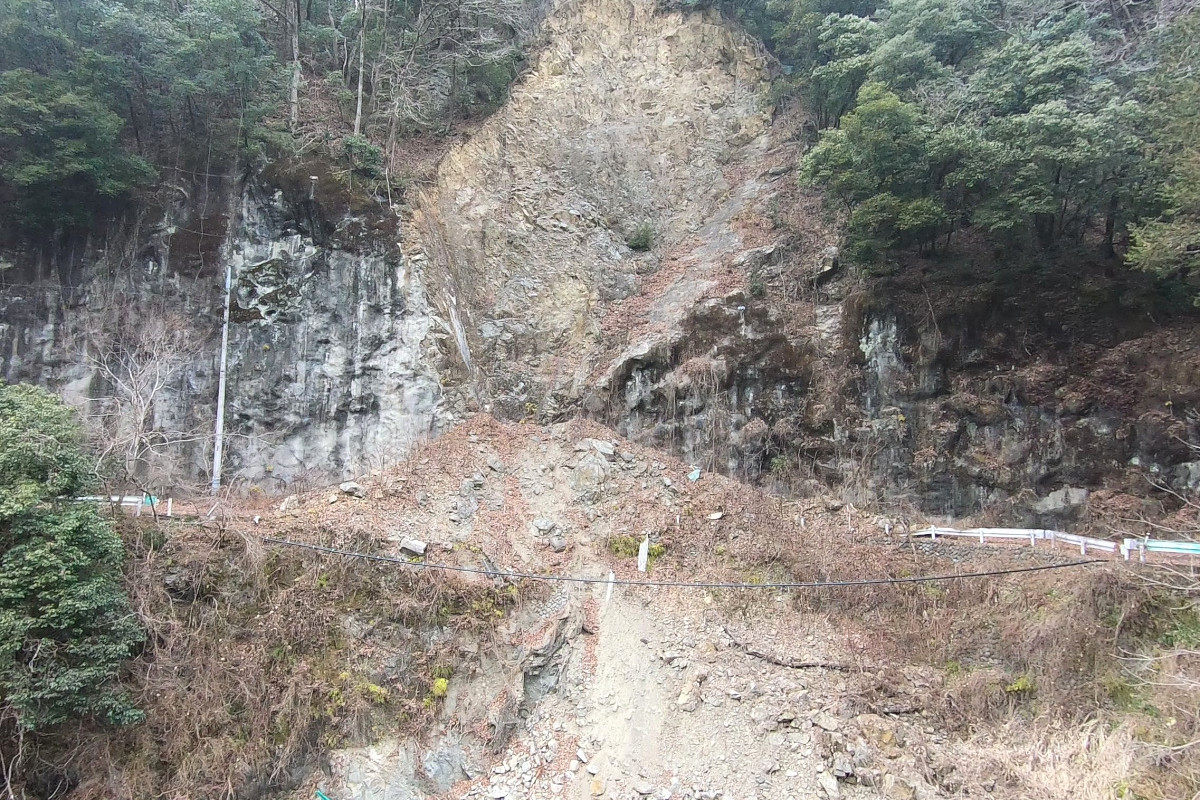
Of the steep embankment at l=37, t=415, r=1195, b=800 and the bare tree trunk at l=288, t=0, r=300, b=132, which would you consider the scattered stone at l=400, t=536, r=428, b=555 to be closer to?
the steep embankment at l=37, t=415, r=1195, b=800

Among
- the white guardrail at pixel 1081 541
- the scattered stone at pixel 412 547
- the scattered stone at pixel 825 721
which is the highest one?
the white guardrail at pixel 1081 541

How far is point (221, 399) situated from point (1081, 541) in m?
17.4

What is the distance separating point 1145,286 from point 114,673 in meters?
19.0

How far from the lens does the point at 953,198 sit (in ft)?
45.4

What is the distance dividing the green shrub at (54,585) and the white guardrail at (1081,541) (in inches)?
546

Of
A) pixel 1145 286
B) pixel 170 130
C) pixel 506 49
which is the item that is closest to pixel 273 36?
pixel 170 130

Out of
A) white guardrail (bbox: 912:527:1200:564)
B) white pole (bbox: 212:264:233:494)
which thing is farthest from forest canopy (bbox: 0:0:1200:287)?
white guardrail (bbox: 912:527:1200:564)

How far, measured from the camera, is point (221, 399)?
1380cm

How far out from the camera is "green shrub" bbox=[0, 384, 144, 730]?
7.67 metres

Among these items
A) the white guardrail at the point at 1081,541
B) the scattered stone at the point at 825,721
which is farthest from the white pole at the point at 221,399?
the white guardrail at the point at 1081,541

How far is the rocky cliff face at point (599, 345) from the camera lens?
12.9m

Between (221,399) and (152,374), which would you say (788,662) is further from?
(152,374)

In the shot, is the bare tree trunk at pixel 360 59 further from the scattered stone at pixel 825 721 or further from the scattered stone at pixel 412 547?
the scattered stone at pixel 825 721

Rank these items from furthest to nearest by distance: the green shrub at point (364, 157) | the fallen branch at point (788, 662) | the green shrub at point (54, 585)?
the green shrub at point (364, 157)
the fallen branch at point (788, 662)
the green shrub at point (54, 585)
